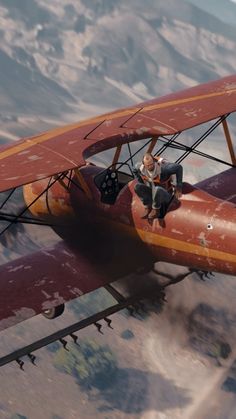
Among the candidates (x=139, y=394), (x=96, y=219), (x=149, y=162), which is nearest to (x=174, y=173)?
(x=149, y=162)

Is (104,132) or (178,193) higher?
(104,132)

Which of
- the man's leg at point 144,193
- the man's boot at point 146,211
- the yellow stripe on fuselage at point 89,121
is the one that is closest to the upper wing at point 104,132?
the yellow stripe on fuselage at point 89,121

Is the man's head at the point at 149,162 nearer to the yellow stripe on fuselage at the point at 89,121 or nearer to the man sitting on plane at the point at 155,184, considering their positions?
the man sitting on plane at the point at 155,184

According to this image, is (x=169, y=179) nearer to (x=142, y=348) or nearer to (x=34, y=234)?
(x=142, y=348)

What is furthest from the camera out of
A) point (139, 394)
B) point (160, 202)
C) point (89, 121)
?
point (139, 394)

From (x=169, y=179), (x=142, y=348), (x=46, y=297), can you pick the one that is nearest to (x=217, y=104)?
(x=169, y=179)

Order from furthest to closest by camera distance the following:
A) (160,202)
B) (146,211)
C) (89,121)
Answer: (89,121), (146,211), (160,202)

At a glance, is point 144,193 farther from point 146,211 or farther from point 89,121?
point 89,121
